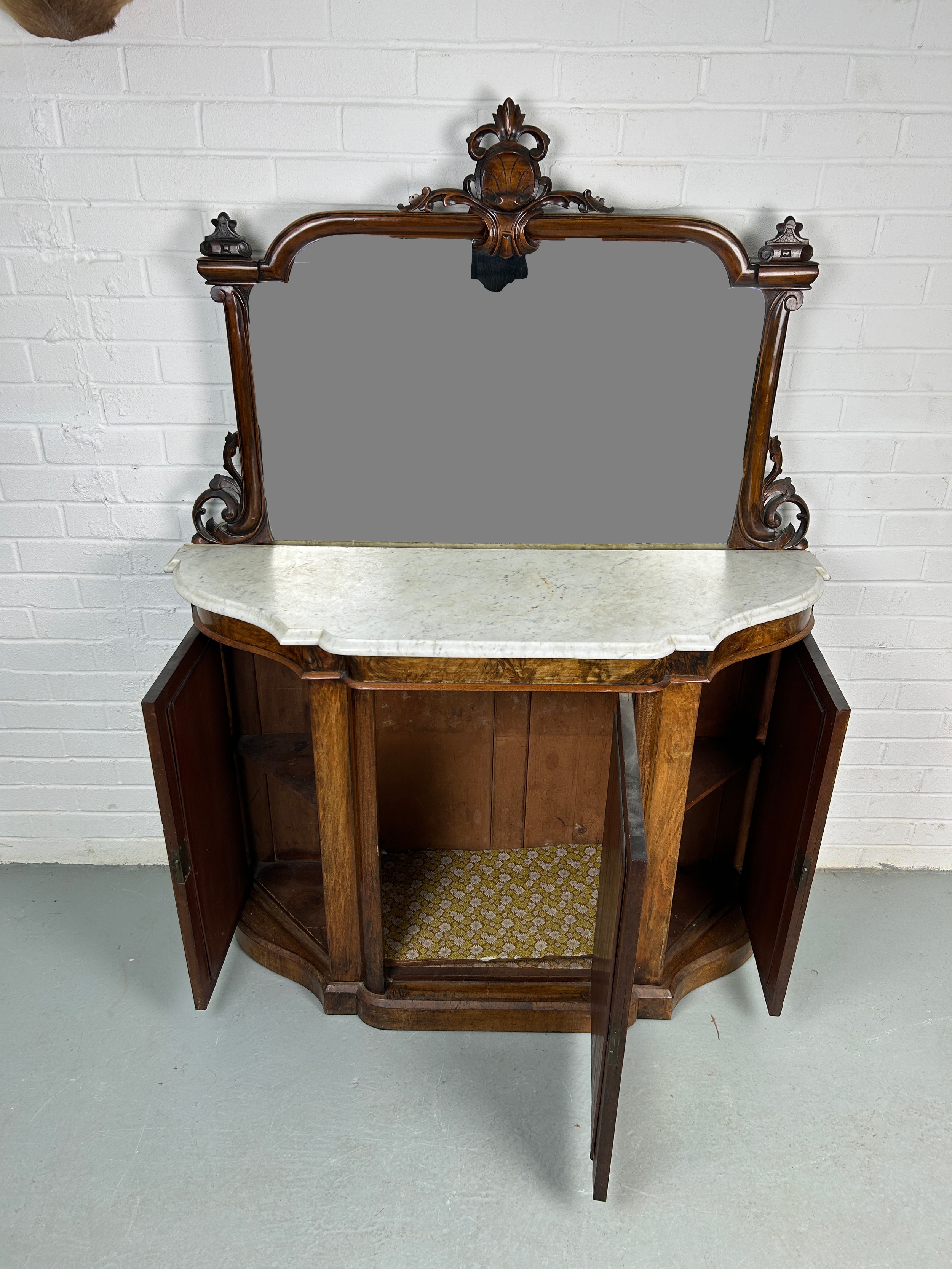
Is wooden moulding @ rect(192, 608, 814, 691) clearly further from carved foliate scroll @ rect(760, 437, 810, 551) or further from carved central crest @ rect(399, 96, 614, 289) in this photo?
carved central crest @ rect(399, 96, 614, 289)

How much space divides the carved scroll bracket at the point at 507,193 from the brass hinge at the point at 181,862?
135 cm

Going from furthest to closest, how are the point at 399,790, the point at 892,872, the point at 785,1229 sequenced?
the point at 892,872 → the point at 399,790 → the point at 785,1229

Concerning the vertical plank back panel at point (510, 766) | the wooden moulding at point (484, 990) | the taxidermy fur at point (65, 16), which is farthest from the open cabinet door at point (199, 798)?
the taxidermy fur at point (65, 16)

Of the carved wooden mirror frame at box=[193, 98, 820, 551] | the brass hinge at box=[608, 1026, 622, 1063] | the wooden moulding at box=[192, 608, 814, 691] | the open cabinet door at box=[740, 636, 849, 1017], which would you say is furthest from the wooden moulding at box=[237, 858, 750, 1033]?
the carved wooden mirror frame at box=[193, 98, 820, 551]

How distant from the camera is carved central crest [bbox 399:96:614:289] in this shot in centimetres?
181

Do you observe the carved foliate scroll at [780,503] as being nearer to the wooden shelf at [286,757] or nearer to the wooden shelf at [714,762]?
the wooden shelf at [714,762]

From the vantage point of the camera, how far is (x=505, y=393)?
79.0 inches

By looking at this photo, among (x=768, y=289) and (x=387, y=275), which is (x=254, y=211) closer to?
(x=387, y=275)

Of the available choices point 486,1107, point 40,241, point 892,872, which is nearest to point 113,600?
point 40,241

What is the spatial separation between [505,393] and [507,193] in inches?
15.3

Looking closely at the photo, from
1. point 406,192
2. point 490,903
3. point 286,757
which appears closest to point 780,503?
point 406,192

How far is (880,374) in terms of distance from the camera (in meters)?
2.04

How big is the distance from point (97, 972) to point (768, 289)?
216cm

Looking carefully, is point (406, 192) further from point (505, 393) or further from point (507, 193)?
point (505, 393)
